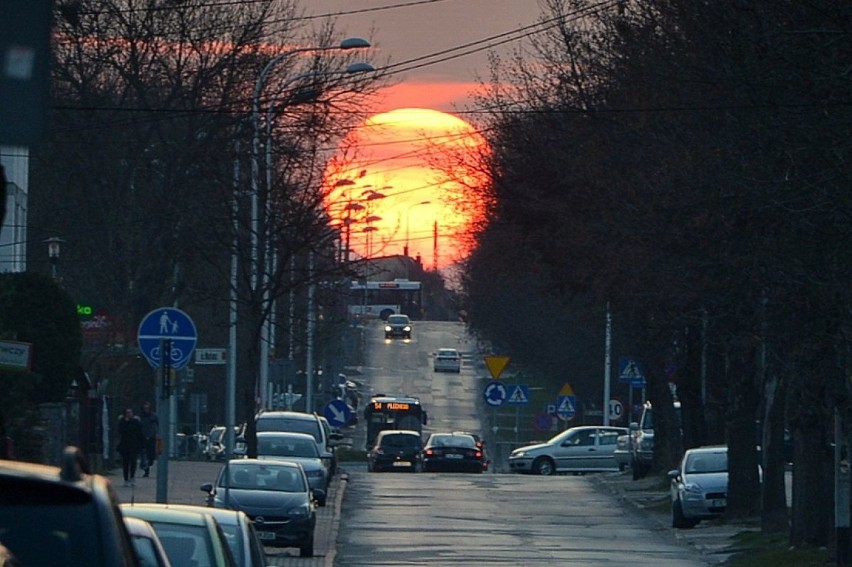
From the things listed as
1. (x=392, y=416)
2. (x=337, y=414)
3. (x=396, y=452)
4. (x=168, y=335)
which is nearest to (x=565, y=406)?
(x=396, y=452)

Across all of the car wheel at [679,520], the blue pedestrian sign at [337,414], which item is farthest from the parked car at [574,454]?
the car wheel at [679,520]

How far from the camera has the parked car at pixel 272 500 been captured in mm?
23938

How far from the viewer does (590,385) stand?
246ft

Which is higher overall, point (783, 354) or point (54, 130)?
point (54, 130)

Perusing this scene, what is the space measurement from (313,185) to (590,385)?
45890mm

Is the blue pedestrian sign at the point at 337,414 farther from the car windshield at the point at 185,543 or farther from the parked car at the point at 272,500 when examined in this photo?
the car windshield at the point at 185,543

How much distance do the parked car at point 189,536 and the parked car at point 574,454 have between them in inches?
1588

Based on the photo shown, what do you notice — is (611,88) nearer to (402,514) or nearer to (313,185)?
(313,185)

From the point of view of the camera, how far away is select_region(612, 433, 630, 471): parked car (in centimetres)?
5034

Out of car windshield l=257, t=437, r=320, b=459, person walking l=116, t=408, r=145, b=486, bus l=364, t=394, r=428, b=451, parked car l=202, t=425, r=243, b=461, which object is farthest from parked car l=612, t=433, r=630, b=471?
person walking l=116, t=408, r=145, b=486

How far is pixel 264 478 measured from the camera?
80.6ft

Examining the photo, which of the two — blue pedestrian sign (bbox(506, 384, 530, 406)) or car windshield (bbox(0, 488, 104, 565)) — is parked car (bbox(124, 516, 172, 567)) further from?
blue pedestrian sign (bbox(506, 384, 530, 406))

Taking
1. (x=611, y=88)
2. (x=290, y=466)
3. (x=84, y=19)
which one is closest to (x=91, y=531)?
(x=290, y=466)

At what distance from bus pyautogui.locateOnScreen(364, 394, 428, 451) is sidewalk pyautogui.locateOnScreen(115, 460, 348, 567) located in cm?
2009
